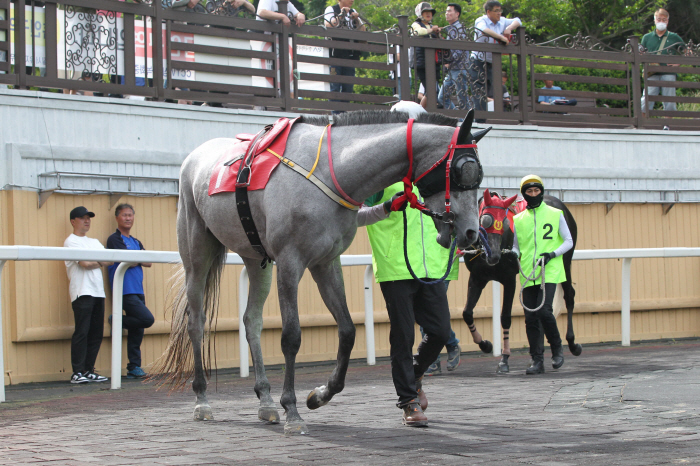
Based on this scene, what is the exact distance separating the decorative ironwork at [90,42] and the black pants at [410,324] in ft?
17.0

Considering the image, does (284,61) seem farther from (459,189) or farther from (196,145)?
(459,189)

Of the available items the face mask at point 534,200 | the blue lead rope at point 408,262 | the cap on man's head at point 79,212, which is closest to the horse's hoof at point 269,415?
the blue lead rope at point 408,262

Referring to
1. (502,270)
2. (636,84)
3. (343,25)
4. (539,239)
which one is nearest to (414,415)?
(539,239)

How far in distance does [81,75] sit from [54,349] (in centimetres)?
290

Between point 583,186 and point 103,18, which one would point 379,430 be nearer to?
point 103,18

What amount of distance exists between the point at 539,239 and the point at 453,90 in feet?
12.8

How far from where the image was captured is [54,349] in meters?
8.78

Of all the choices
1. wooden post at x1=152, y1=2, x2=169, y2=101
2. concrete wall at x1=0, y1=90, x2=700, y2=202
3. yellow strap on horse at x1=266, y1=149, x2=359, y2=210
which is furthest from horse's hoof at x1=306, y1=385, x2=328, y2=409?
wooden post at x1=152, y1=2, x2=169, y2=101

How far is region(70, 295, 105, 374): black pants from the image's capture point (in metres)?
8.49

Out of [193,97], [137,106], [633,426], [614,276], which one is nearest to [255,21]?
[193,97]

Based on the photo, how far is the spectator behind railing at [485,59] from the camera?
12.4m

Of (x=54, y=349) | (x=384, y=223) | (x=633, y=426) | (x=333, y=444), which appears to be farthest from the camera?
(x=54, y=349)

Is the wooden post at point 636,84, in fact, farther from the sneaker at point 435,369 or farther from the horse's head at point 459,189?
the horse's head at point 459,189

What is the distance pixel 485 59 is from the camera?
12.4 meters
